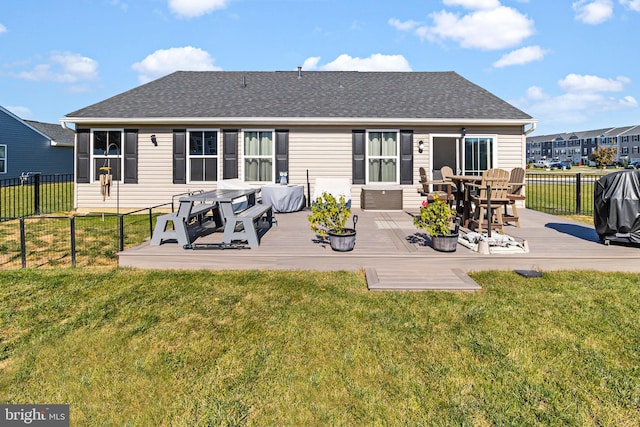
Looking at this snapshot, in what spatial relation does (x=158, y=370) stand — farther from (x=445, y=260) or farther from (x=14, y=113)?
(x=14, y=113)

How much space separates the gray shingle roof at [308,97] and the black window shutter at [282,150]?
1.81ft

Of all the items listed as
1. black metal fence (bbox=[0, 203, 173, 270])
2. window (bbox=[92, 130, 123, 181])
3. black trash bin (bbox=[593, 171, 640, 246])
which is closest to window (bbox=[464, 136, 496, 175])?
black trash bin (bbox=[593, 171, 640, 246])

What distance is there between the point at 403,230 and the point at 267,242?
2.69m

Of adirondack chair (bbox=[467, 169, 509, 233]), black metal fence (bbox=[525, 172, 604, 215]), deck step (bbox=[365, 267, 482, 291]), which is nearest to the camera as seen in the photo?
deck step (bbox=[365, 267, 482, 291])

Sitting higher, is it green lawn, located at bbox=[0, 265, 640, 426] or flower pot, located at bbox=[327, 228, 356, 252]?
flower pot, located at bbox=[327, 228, 356, 252]

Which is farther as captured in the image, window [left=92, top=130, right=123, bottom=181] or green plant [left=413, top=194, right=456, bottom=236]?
window [left=92, top=130, right=123, bottom=181]

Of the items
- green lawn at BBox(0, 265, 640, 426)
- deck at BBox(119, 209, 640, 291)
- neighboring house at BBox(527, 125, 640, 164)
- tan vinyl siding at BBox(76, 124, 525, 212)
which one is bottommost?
green lawn at BBox(0, 265, 640, 426)

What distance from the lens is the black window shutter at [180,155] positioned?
1030cm

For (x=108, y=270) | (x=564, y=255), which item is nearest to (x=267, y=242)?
(x=108, y=270)

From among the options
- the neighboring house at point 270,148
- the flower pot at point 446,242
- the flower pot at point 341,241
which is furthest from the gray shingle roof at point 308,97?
the flower pot at point 446,242

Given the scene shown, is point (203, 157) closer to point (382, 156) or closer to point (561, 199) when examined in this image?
point (382, 156)

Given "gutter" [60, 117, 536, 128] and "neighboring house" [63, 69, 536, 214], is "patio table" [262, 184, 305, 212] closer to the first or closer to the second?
"neighboring house" [63, 69, 536, 214]

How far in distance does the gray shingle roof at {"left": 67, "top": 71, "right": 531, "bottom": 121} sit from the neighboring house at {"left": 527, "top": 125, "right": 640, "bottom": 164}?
62.5 metres

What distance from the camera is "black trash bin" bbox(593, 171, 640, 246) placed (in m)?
4.97
